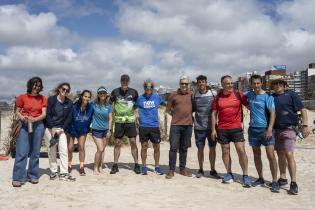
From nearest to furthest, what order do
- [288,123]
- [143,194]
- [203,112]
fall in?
1. [143,194]
2. [288,123]
3. [203,112]

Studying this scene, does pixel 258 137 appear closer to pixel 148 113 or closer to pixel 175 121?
pixel 175 121

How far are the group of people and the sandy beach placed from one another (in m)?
0.25

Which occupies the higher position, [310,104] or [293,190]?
[310,104]

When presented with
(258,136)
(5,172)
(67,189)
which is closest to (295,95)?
A: (258,136)

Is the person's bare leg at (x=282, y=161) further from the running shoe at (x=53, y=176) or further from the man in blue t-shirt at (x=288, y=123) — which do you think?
the running shoe at (x=53, y=176)

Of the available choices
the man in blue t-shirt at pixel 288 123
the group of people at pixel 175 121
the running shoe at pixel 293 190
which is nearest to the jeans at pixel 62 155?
the group of people at pixel 175 121

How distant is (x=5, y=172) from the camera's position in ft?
24.4

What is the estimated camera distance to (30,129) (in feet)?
20.9

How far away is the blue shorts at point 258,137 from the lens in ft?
20.7

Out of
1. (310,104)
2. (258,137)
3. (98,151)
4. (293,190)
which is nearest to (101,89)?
(98,151)

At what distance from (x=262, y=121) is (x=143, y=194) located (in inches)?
92.1

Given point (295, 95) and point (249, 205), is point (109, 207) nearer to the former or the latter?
point (249, 205)

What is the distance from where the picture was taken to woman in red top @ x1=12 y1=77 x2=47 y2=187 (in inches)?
251

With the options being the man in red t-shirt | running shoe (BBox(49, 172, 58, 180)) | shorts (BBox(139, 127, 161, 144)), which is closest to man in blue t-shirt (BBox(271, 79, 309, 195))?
the man in red t-shirt
